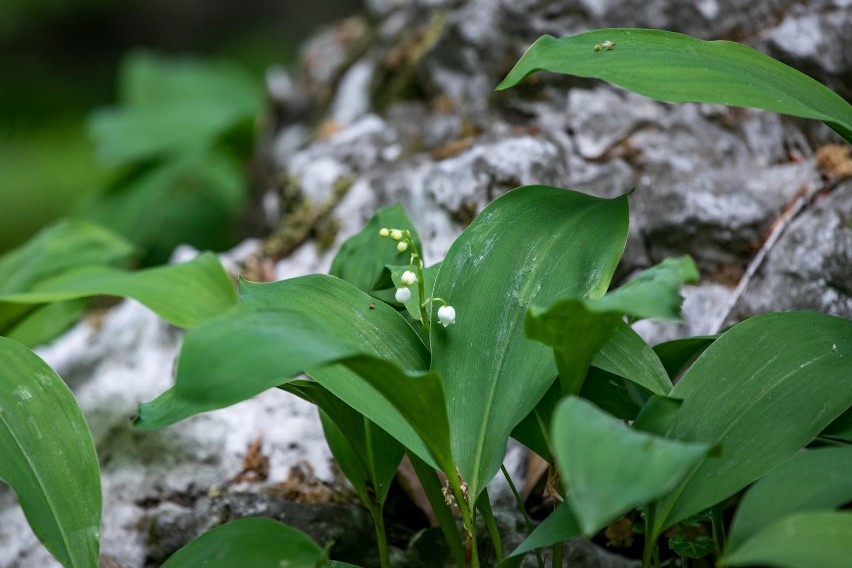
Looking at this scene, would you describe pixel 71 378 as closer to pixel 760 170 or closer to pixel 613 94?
pixel 613 94

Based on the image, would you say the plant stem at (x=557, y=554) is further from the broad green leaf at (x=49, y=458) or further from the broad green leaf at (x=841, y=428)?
the broad green leaf at (x=49, y=458)

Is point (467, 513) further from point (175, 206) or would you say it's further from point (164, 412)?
point (175, 206)

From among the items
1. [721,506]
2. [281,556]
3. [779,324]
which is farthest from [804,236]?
[281,556]

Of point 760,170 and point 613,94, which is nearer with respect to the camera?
point 760,170

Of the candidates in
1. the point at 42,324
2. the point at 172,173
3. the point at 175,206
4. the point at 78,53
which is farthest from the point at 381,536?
the point at 78,53

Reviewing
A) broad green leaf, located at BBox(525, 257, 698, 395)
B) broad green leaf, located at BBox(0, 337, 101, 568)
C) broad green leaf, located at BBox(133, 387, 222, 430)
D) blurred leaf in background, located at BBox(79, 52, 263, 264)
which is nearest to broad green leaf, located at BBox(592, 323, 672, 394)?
broad green leaf, located at BBox(525, 257, 698, 395)

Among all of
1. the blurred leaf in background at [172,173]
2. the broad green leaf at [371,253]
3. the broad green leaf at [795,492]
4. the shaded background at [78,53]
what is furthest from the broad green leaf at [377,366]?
the shaded background at [78,53]
